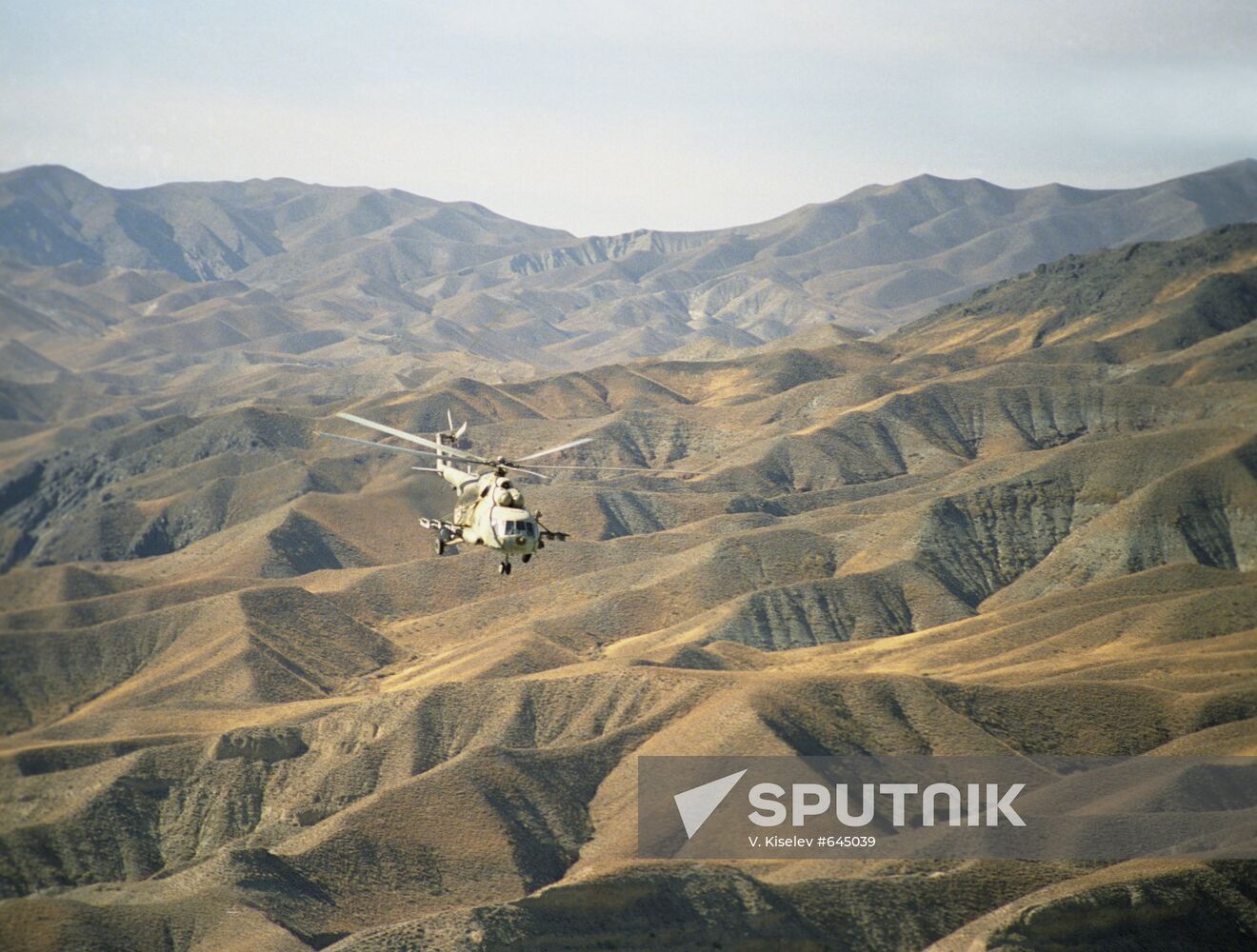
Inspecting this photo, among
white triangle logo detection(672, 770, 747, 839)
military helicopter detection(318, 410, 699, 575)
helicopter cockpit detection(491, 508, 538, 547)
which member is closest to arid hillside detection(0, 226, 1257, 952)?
white triangle logo detection(672, 770, 747, 839)

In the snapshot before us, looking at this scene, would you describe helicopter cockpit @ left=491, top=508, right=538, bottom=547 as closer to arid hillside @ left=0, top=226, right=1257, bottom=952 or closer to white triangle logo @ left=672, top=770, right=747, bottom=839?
arid hillside @ left=0, top=226, right=1257, bottom=952

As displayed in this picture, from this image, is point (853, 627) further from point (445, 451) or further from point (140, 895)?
point (445, 451)

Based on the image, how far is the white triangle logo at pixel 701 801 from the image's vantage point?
8781 centimetres

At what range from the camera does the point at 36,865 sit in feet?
290

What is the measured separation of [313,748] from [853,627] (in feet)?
194

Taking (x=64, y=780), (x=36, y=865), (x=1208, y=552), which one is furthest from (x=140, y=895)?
(x=1208, y=552)

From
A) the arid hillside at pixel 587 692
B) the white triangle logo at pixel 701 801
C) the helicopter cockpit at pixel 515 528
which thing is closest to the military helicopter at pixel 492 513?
the helicopter cockpit at pixel 515 528

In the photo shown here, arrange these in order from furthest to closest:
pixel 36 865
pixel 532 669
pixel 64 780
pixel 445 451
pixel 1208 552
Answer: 1. pixel 1208 552
2. pixel 532 669
3. pixel 64 780
4. pixel 36 865
5. pixel 445 451

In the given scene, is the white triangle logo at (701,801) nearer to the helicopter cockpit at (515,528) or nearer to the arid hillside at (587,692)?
the arid hillside at (587,692)

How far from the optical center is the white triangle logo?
87812 mm

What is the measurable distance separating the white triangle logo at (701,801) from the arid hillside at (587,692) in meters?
3.35

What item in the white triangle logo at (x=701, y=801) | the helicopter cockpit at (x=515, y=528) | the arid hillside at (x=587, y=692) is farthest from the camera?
the white triangle logo at (x=701, y=801)

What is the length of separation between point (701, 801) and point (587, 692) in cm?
2160

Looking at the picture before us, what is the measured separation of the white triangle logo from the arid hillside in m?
3.35
